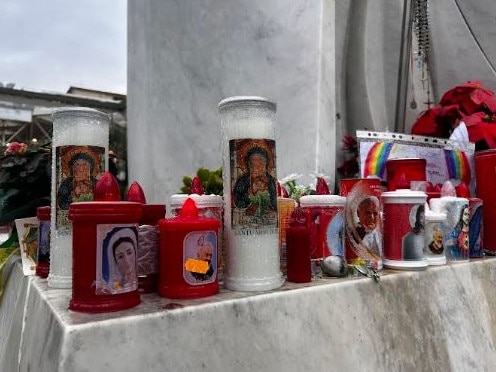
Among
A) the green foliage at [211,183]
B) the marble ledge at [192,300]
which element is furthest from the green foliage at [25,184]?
the green foliage at [211,183]

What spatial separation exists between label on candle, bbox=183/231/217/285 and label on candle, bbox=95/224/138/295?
10 centimetres

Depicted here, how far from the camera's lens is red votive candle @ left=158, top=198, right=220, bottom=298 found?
755 millimetres

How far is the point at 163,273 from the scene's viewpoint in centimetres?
78

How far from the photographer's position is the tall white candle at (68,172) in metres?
0.83

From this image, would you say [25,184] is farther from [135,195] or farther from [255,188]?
[255,188]

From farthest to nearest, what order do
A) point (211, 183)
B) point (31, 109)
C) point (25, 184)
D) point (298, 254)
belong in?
1. point (31, 109)
2. point (211, 183)
3. point (25, 184)
4. point (298, 254)

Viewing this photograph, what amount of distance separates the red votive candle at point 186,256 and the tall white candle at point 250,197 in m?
0.06

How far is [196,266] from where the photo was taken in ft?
2.49

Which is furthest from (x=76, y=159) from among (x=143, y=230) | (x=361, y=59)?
(x=361, y=59)

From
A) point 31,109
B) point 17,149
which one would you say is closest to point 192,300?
point 17,149

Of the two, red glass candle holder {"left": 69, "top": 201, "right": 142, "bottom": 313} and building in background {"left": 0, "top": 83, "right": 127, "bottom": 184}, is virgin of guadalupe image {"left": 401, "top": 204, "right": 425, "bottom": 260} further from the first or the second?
building in background {"left": 0, "top": 83, "right": 127, "bottom": 184}

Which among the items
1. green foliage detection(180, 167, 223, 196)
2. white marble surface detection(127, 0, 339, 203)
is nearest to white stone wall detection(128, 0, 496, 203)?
white marble surface detection(127, 0, 339, 203)

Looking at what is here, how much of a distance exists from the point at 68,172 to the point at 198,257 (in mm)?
354

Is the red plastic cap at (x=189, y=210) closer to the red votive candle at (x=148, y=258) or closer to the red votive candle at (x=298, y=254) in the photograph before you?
the red votive candle at (x=148, y=258)
